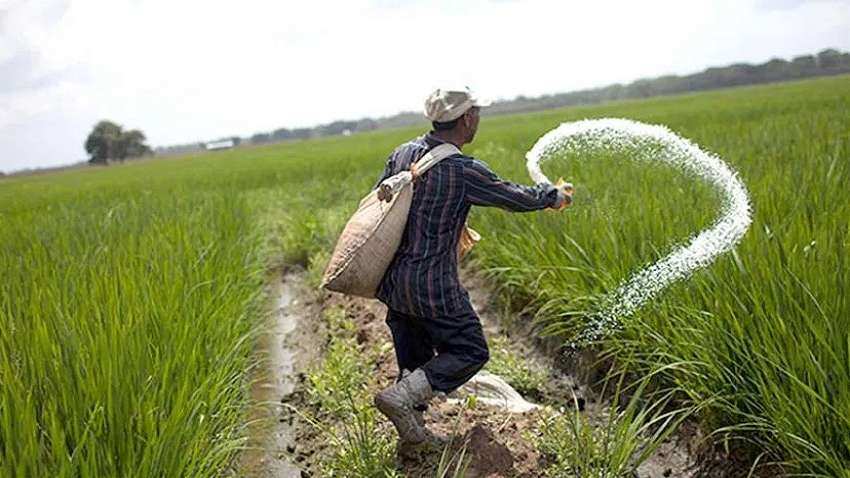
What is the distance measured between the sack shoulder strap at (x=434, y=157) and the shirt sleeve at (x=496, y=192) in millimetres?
66

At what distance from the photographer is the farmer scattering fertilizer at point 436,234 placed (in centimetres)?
222

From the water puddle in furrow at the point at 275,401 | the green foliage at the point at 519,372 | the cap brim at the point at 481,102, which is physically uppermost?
the cap brim at the point at 481,102

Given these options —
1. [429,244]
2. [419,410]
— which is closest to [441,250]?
[429,244]

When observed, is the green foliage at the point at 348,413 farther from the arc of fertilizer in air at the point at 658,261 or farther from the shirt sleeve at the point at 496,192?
the arc of fertilizer in air at the point at 658,261

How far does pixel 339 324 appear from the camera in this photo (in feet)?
13.2

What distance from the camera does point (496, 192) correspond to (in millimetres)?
2230

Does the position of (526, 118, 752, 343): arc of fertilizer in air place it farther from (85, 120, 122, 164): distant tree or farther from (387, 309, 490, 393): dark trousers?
(85, 120, 122, 164): distant tree

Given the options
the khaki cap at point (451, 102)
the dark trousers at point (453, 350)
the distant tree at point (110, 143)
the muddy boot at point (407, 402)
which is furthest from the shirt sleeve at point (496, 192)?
the distant tree at point (110, 143)

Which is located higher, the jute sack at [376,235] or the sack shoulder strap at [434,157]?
the sack shoulder strap at [434,157]

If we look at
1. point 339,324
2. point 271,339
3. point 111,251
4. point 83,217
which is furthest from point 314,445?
point 83,217

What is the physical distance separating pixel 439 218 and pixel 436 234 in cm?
6

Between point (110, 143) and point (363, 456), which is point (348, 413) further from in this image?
point (110, 143)

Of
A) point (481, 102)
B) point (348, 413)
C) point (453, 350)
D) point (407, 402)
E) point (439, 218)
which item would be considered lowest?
point (348, 413)

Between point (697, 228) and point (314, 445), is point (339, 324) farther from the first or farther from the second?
point (697, 228)
